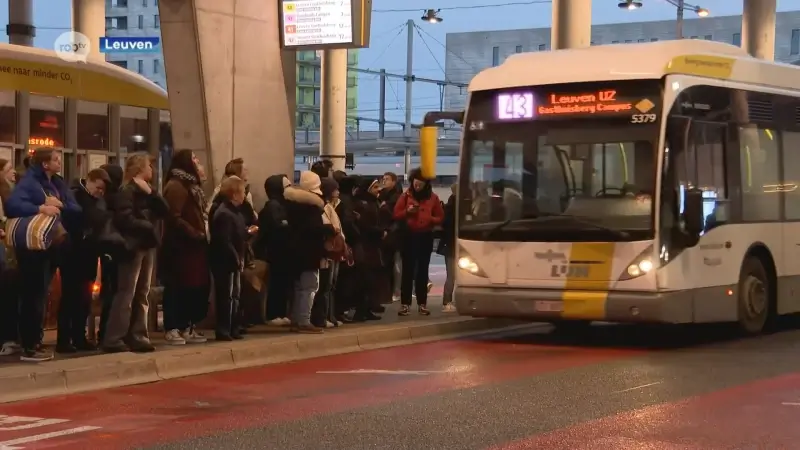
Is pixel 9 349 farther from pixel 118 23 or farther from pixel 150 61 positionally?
pixel 118 23

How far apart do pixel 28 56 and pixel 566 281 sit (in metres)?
9.17

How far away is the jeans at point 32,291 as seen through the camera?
1066 cm

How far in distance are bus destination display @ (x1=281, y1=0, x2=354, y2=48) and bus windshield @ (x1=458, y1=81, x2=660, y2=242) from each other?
225cm

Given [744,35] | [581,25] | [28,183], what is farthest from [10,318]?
[744,35]

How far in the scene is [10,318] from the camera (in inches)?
444

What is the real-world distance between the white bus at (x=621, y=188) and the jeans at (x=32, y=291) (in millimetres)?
4878

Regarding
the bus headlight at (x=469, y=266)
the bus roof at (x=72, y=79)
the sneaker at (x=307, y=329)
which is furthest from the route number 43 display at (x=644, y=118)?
the bus roof at (x=72, y=79)

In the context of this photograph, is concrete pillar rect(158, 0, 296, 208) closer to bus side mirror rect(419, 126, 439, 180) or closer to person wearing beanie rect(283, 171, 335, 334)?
person wearing beanie rect(283, 171, 335, 334)

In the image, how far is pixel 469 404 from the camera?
9180 mm

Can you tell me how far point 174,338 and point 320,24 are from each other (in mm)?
4853

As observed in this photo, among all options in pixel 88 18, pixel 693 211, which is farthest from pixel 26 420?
pixel 88 18

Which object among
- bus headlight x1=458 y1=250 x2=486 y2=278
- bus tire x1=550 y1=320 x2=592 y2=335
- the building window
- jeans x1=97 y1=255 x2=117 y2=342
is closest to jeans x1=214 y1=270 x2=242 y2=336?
jeans x1=97 y1=255 x2=117 y2=342

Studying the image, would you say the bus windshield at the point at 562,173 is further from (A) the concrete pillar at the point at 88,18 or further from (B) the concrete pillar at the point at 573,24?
(A) the concrete pillar at the point at 88,18

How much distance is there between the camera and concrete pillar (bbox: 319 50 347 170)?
24891 millimetres
